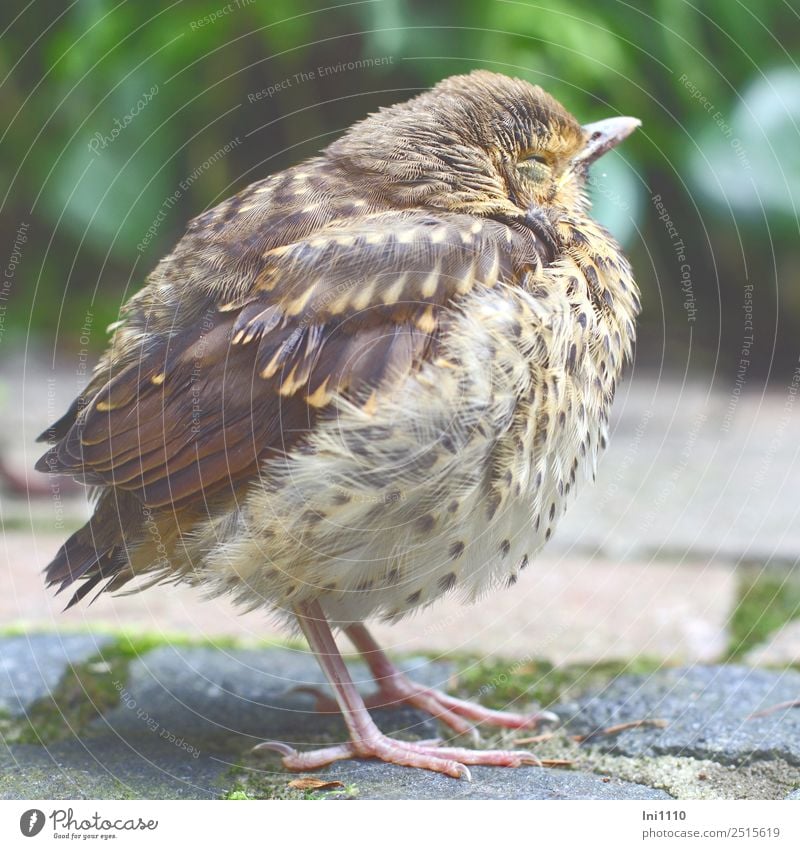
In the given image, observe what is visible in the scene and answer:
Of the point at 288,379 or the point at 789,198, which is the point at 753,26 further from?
the point at 288,379

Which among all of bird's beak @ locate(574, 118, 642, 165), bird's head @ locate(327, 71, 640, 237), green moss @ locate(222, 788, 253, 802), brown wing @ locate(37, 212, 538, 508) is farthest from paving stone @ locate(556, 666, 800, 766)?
bird's beak @ locate(574, 118, 642, 165)

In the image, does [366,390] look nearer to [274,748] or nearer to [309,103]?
[274,748]

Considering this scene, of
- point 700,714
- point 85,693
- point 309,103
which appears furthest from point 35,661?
point 309,103

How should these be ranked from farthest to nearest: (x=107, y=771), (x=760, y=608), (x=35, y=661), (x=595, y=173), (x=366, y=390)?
(x=595, y=173)
(x=760, y=608)
(x=35, y=661)
(x=107, y=771)
(x=366, y=390)

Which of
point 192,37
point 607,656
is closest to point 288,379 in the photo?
point 607,656

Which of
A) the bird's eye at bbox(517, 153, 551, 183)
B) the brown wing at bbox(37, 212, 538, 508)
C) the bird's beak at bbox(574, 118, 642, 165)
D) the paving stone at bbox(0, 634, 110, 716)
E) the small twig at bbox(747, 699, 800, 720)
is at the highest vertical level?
the bird's beak at bbox(574, 118, 642, 165)

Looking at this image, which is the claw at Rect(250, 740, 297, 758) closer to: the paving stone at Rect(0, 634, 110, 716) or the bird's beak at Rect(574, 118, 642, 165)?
the paving stone at Rect(0, 634, 110, 716)

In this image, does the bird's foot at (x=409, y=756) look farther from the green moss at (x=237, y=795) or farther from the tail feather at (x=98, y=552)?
the tail feather at (x=98, y=552)
